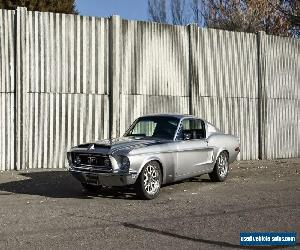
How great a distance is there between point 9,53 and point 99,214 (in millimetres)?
7653

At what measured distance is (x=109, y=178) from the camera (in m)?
9.36

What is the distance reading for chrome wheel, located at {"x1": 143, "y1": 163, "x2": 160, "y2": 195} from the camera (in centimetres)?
955

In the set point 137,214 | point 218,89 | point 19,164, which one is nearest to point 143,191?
point 137,214

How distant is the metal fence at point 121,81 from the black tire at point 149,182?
5628mm

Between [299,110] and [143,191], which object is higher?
[299,110]

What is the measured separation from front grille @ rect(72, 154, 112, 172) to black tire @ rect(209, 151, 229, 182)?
3.39 metres

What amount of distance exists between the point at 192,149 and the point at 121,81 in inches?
218

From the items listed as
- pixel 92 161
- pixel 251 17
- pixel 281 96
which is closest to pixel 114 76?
pixel 92 161

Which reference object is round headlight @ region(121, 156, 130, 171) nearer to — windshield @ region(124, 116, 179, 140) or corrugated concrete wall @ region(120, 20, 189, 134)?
windshield @ region(124, 116, 179, 140)

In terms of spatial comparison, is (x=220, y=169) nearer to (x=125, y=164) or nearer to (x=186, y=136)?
(x=186, y=136)

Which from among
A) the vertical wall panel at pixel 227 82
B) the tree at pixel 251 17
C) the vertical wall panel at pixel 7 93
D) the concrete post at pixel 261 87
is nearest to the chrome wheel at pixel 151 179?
the vertical wall panel at pixel 7 93

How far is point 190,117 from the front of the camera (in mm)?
11383

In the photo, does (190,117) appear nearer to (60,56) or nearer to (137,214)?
(137,214)

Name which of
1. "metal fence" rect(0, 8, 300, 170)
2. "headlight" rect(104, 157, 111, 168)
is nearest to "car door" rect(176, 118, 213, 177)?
"headlight" rect(104, 157, 111, 168)
